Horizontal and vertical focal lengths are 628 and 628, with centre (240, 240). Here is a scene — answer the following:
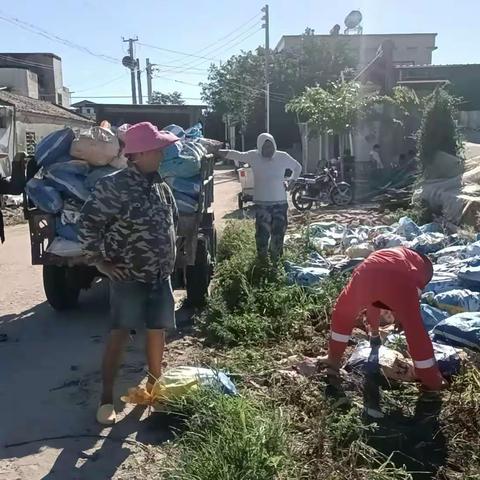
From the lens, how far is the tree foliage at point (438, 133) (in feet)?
41.2

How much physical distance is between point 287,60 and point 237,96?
7.27 meters

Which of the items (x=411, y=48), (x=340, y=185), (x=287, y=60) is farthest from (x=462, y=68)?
(x=411, y=48)

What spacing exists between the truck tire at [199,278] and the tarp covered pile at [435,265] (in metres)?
0.93

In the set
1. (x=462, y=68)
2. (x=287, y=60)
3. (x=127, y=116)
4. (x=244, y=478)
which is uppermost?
(x=287, y=60)

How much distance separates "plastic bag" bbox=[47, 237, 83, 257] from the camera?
5508 millimetres

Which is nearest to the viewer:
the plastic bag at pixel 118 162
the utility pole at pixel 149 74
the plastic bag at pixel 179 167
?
the plastic bag at pixel 118 162

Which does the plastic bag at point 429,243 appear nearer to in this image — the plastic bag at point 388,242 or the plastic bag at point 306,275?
the plastic bag at point 388,242

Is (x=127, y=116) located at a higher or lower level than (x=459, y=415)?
higher

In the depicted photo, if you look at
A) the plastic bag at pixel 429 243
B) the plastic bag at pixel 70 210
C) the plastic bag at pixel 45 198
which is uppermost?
the plastic bag at pixel 45 198

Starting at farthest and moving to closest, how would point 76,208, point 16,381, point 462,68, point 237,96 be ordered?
1. point 237,96
2. point 462,68
3. point 76,208
4. point 16,381

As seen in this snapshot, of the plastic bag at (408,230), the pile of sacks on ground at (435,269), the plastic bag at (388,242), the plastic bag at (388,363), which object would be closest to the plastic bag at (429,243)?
the pile of sacks on ground at (435,269)

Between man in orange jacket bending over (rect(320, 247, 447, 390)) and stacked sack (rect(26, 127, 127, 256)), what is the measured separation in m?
2.54

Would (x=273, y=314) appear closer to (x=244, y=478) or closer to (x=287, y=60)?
(x=244, y=478)

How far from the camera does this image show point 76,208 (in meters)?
5.57
